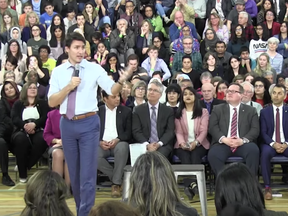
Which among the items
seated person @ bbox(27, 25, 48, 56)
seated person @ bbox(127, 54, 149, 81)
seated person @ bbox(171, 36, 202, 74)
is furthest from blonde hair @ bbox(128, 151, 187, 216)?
seated person @ bbox(27, 25, 48, 56)

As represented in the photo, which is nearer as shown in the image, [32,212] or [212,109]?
[32,212]

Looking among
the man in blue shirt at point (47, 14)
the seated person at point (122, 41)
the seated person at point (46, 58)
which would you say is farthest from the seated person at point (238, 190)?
the man in blue shirt at point (47, 14)

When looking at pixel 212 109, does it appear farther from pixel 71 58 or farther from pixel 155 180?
pixel 155 180

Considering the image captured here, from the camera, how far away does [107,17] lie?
1144 centimetres

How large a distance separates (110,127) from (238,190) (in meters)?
4.36

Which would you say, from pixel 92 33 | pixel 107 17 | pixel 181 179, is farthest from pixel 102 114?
pixel 107 17

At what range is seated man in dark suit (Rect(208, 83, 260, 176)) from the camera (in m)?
6.64

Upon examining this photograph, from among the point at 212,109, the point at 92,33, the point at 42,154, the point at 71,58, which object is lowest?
the point at 42,154

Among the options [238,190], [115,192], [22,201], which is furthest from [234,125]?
[238,190]

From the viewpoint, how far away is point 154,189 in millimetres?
3002

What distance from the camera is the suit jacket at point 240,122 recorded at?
6.87m

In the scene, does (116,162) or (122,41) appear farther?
(122,41)

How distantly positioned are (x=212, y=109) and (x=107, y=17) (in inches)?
191

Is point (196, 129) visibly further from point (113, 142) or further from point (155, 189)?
point (155, 189)
